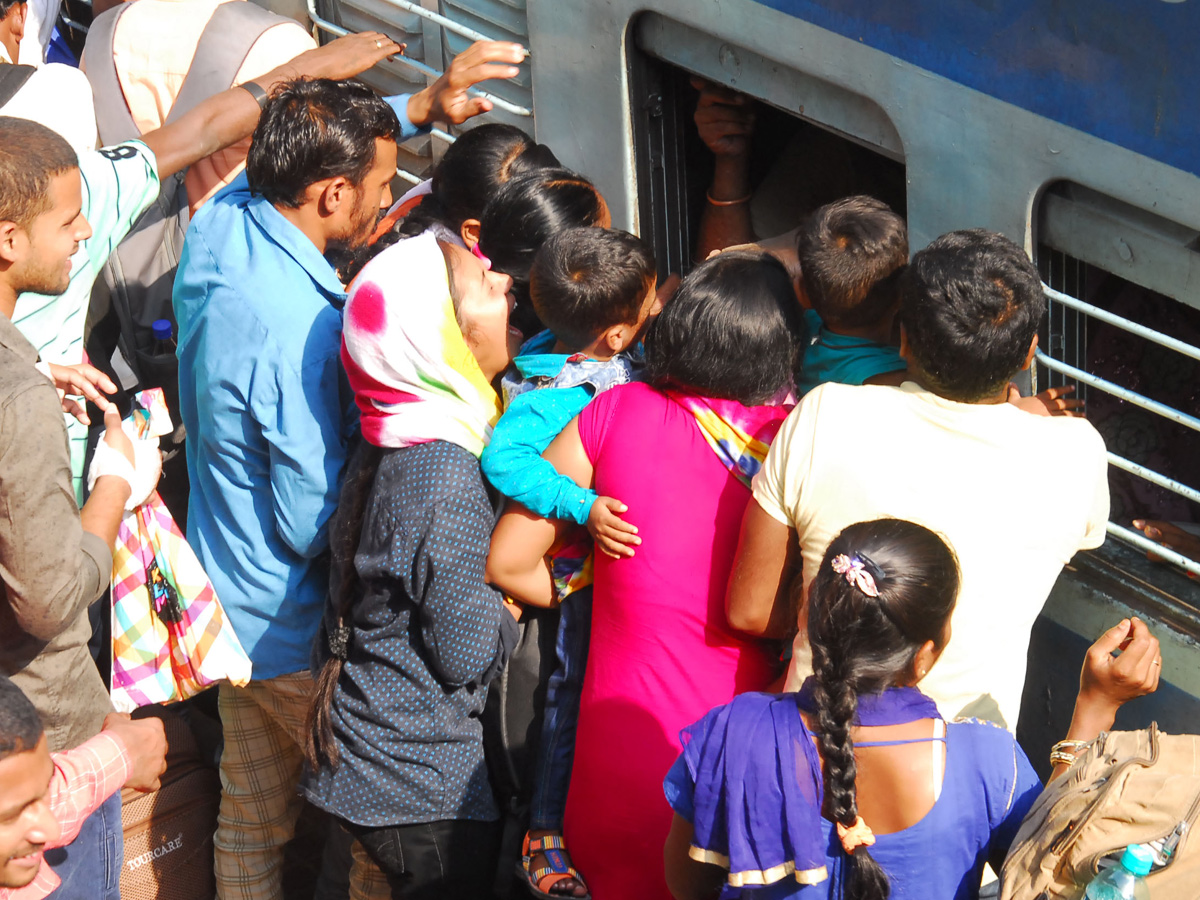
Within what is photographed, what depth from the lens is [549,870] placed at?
2279 mm

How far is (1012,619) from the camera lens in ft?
6.45

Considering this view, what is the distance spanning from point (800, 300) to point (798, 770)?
0.99 m

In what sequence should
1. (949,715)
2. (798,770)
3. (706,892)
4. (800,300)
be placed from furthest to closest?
1. (800,300)
2. (949,715)
3. (706,892)
4. (798,770)

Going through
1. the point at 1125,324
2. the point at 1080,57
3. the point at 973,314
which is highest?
the point at 1080,57

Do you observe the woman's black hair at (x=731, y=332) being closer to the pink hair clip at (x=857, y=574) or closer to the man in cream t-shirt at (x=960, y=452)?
the man in cream t-shirt at (x=960, y=452)

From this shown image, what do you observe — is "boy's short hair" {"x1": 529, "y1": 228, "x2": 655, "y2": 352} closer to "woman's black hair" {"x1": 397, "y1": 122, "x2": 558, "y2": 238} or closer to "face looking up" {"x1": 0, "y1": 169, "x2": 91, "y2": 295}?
"woman's black hair" {"x1": 397, "y1": 122, "x2": 558, "y2": 238}

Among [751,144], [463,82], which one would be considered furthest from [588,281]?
[751,144]

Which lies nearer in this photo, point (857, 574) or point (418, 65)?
point (857, 574)

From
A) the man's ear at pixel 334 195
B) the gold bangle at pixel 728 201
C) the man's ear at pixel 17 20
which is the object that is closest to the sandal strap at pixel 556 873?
the man's ear at pixel 334 195

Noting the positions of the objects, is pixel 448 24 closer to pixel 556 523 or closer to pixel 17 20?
pixel 17 20

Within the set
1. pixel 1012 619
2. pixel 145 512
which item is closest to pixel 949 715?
pixel 1012 619

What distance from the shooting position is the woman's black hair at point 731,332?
2.03 metres

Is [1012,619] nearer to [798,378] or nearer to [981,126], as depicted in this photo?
[798,378]

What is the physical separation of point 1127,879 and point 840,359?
104cm
